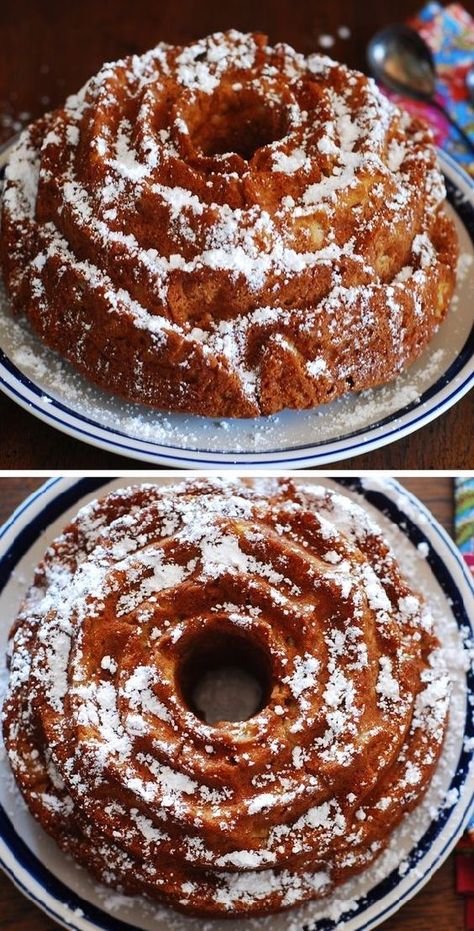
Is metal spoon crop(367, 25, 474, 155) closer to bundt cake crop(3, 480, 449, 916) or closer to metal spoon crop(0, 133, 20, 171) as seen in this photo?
metal spoon crop(0, 133, 20, 171)

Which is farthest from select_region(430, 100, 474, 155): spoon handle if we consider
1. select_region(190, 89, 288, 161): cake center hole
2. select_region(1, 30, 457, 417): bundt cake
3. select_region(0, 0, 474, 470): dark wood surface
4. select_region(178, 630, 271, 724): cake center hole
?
select_region(178, 630, 271, 724): cake center hole

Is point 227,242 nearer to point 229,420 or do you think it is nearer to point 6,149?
point 229,420

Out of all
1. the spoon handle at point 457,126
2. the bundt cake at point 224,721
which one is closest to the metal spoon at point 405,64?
the spoon handle at point 457,126

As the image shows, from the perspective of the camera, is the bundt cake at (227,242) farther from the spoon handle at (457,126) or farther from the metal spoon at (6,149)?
the spoon handle at (457,126)

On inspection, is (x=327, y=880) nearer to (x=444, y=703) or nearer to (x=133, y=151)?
(x=444, y=703)

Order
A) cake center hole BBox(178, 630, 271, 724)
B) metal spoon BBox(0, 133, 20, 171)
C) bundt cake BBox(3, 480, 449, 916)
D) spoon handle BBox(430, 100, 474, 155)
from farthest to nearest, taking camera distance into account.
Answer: spoon handle BBox(430, 100, 474, 155)
metal spoon BBox(0, 133, 20, 171)
cake center hole BBox(178, 630, 271, 724)
bundt cake BBox(3, 480, 449, 916)

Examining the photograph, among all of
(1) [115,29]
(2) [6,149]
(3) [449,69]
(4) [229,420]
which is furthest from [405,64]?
(4) [229,420]

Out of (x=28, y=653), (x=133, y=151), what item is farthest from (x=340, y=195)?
(x=28, y=653)
